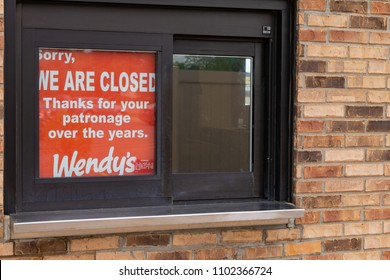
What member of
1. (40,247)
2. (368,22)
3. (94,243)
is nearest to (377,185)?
(368,22)

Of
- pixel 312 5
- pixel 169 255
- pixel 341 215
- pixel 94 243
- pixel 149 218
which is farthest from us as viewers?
pixel 341 215

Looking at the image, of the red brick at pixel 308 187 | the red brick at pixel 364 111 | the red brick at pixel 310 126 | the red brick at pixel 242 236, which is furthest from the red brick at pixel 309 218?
the red brick at pixel 364 111

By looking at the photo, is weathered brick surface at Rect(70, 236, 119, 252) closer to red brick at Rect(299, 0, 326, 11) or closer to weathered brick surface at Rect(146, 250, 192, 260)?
weathered brick surface at Rect(146, 250, 192, 260)

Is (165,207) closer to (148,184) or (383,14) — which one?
Result: (148,184)

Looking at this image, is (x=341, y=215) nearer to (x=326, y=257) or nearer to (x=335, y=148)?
(x=326, y=257)

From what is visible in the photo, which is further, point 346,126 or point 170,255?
point 346,126

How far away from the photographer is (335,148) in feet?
11.1

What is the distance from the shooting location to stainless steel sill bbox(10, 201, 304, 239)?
2869mm

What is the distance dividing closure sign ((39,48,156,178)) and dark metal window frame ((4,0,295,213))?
0.06 meters

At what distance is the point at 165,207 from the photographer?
323 cm

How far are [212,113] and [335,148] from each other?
2.37 feet

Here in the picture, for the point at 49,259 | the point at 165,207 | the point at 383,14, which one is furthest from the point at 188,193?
the point at 383,14

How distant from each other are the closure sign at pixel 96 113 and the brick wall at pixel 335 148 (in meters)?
0.53

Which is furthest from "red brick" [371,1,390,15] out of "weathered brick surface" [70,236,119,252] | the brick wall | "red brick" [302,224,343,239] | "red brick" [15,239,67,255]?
"red brick" [15,239,67,255]
